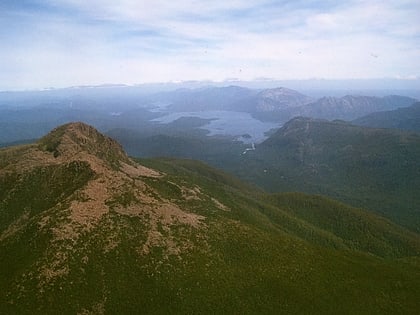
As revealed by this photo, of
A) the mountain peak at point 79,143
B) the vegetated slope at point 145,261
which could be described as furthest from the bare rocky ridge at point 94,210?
the mountain peak at point 79,143

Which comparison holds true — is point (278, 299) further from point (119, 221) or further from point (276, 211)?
point (276, 211)

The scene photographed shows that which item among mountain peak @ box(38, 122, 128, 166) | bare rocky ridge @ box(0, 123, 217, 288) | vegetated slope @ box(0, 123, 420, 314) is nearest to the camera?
vegetated slope @ box(0, 123, 420, 314)

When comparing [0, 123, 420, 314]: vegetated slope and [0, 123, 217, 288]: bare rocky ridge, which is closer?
[0, 123, 420, 314]: vegetated slope

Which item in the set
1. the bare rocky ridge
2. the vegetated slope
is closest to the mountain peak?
the bare rocky ridge

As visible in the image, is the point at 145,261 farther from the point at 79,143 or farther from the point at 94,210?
the point at 79,143

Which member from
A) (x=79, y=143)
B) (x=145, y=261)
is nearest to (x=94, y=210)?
(x=145, y=261)

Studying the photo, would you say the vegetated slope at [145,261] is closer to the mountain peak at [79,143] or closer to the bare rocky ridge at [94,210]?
the bare rocky ridge at [94,210]

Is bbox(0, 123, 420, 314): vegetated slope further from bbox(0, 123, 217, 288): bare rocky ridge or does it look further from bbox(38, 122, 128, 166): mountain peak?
bbox(38, 122, 128, 166): mountain peak
